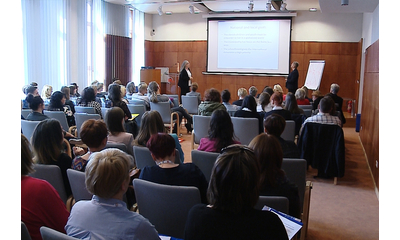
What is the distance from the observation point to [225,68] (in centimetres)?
1362

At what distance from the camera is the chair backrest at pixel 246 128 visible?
514 centimetres

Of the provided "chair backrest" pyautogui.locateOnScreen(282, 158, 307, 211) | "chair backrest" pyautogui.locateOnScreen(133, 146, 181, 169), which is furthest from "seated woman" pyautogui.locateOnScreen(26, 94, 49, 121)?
"chair backrest" pyautogui.locateOnScreen(282, 158, 307, 211)

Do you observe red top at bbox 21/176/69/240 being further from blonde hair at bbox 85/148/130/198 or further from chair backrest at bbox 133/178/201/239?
chair backrest at bbox 133/178/201/239

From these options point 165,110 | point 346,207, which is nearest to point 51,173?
point 346,207

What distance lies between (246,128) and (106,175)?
11.7 feet

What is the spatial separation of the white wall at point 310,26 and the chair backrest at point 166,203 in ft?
37.2

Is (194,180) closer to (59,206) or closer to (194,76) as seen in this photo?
(59,206)

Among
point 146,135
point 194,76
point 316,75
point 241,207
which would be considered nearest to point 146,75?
point 194,76

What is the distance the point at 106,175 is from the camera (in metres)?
1.83

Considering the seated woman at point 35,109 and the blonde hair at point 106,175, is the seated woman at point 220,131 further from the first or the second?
the seated woman at point 35,109

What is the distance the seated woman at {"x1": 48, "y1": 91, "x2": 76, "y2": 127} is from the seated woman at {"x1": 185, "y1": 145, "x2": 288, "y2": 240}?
445 cm

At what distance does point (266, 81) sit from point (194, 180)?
11064 millimetres

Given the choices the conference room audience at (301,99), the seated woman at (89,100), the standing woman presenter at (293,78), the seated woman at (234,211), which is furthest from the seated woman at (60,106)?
the standing woman presenter at (293,78)

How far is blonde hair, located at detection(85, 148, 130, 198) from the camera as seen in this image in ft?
5.95
